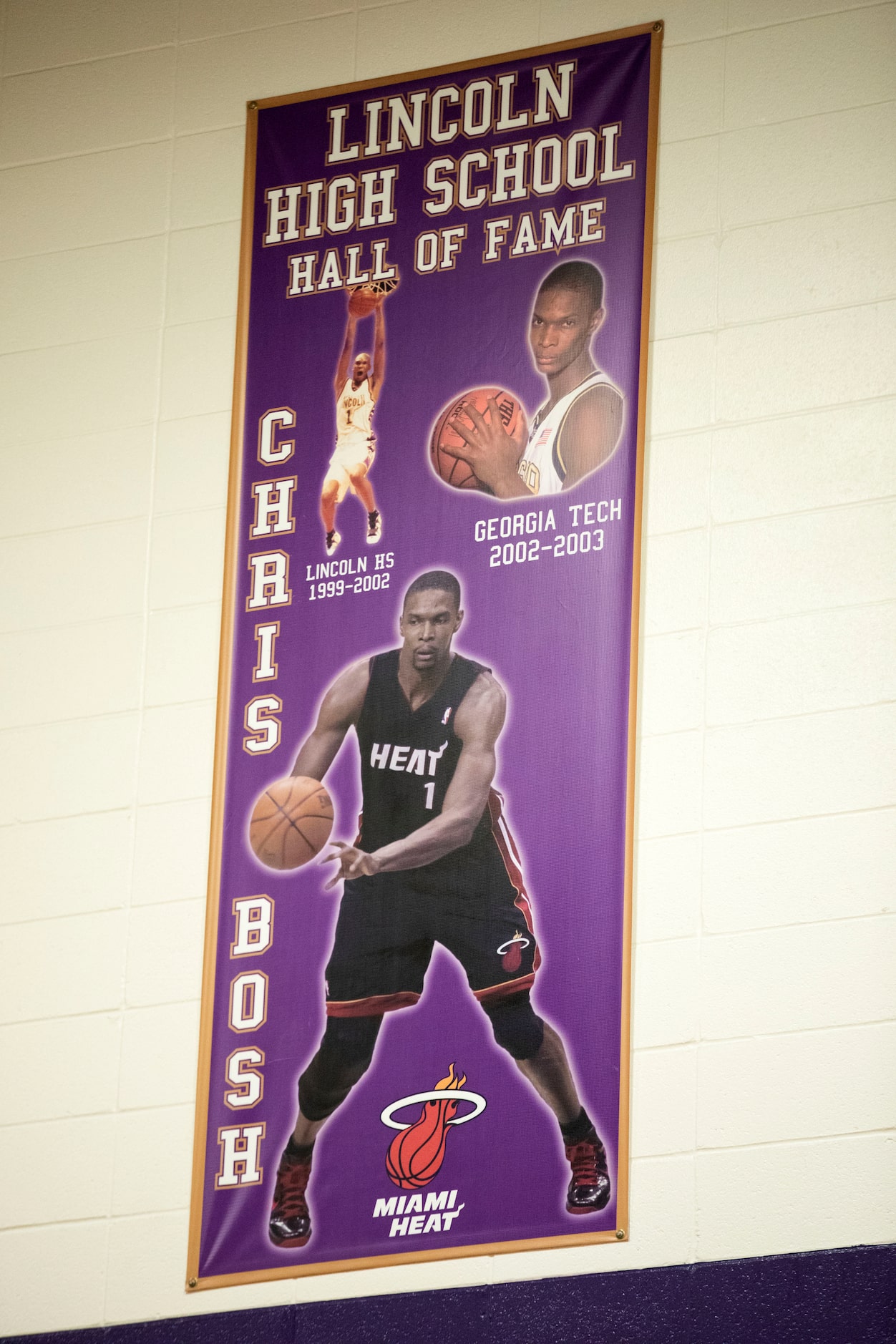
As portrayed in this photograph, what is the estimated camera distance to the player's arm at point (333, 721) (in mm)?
3846

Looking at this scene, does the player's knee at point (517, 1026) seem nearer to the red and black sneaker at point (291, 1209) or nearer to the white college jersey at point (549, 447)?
the red and black sneaker at point (291, 1209)

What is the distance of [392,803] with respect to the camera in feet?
12.3

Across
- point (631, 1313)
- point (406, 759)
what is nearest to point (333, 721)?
point (406, 759)

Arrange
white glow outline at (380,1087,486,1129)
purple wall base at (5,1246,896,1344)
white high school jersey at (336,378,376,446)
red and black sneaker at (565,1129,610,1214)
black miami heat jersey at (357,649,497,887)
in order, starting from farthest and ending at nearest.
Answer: white high school jersey at (336,378,376,446)
black miami heat jersey at (357,649,497,887)
white glow outline at (380,1087,486,1129)
red and black sneaker at (565,1129,610,1214)
purple wall base at (5,1246,896,1344)

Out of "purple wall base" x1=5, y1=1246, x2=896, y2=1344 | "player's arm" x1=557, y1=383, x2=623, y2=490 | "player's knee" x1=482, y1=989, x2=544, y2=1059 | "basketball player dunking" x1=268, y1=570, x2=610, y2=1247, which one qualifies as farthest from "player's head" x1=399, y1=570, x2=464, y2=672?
"purple wall base" x1=5, y1=1246, x2=896, y2=1344

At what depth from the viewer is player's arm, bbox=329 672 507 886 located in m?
3.71

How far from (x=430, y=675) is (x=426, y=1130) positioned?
92 cm

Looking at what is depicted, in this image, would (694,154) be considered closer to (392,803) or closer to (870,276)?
(870,276)

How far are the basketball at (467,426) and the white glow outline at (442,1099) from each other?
1243 millimetres

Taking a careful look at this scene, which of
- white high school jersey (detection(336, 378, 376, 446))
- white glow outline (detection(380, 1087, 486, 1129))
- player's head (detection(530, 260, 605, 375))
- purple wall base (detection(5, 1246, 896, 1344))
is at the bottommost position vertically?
purple wall base (detection(5, 1246, 896, 1344))

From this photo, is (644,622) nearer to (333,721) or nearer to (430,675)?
(430,675)

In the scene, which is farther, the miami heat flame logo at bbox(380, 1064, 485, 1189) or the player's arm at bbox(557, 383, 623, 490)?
the player's arm at bbox(557, 383, 623, 490)

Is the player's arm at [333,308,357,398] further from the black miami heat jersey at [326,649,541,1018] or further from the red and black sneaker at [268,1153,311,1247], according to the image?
the red and black sneaker at [268,1153,311,1247]

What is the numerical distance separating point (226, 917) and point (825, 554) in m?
1.42
